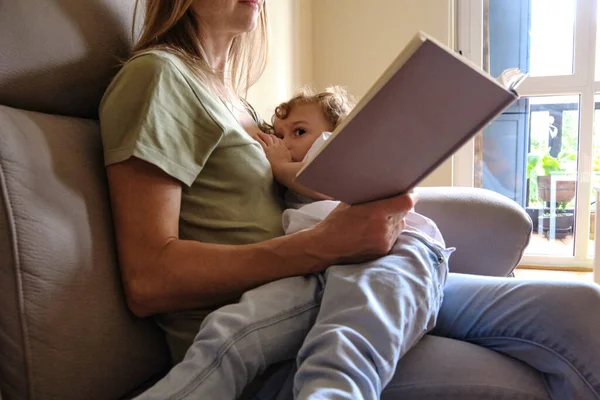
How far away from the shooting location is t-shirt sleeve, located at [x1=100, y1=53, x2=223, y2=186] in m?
0.68

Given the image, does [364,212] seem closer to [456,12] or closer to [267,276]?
[267,276]

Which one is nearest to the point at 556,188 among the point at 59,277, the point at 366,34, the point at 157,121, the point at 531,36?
the point at 531,36

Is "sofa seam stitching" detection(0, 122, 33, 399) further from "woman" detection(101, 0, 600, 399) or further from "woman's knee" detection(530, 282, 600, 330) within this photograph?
"woman's knee" detection(530, 282, 600, 330)

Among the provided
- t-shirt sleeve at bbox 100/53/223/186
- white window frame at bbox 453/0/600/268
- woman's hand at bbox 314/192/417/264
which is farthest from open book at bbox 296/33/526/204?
white window frame at bbox 453/0/600/268

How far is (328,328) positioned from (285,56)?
1.71m

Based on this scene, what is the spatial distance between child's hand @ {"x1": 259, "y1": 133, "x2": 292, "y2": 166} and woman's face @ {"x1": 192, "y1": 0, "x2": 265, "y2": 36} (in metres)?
0.22

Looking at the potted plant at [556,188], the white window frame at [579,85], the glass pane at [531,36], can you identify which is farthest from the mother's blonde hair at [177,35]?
the potted plant at [556,188]

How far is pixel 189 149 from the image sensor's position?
728 millimetres

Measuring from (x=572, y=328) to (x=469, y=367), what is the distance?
0.49ft

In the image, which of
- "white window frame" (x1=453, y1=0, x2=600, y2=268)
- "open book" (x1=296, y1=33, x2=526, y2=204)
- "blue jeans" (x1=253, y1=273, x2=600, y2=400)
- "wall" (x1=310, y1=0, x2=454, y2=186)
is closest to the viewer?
→ "open book" (x1=296, y1=33, x2=526, y2=204)

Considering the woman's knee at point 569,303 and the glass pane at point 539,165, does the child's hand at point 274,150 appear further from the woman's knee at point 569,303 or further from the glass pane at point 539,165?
the glass pane at point 539,165

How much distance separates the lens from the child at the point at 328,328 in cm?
55

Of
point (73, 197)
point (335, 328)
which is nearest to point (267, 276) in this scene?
point (335, 328)

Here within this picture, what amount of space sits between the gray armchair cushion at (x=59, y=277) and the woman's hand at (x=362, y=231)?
293 millimetres
